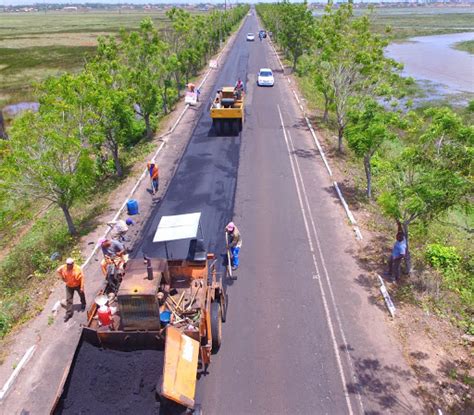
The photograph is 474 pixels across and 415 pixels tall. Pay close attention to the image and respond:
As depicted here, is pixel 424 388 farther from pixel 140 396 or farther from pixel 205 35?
pixel 205 35

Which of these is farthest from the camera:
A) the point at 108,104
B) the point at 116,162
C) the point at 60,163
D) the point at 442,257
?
the point at 116,162

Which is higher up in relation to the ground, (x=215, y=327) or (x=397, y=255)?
(x=397, y=255)

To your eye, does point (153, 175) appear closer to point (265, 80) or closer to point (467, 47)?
point (265, 80)

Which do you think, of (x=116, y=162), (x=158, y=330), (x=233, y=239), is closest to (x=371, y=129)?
(x=233, y=239)

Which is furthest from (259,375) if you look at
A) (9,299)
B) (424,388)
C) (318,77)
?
(318,77)

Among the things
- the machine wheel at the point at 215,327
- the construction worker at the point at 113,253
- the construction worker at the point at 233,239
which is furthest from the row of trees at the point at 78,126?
the machine wheel at the point at 215,327

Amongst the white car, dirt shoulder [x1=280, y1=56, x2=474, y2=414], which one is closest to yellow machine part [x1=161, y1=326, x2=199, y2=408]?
dirt shoulder [x1=280, y1=56, x2=474, y2=414]
